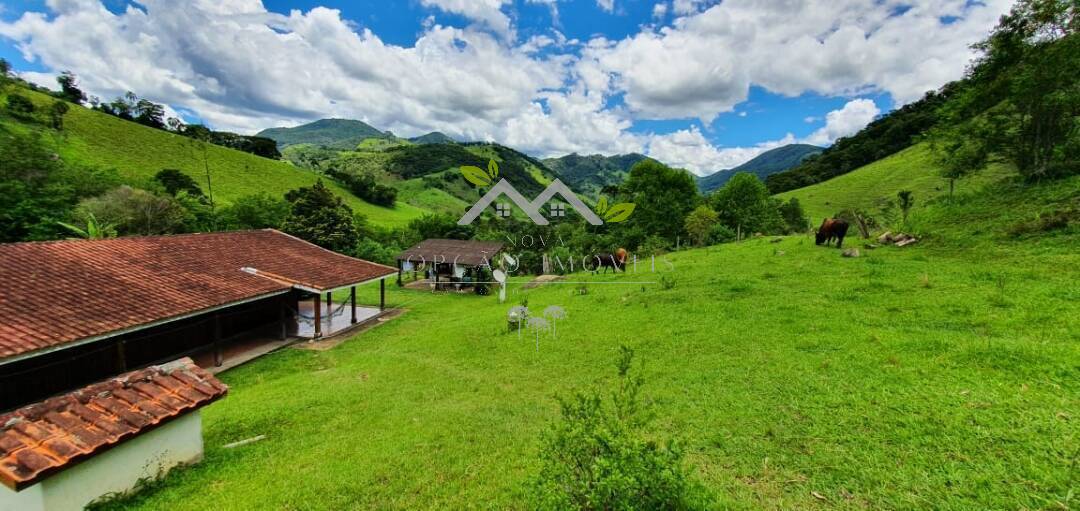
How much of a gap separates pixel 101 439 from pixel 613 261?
15.4 meters

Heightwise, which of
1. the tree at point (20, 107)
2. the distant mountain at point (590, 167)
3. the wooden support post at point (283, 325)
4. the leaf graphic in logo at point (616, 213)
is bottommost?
the wooden support post at point (283, 325)

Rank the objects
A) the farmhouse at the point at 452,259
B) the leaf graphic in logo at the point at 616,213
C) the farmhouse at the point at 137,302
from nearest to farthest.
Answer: the farmhouse at the point at 137,302 < the leaf graphic in logo at the point at 616,213 < the farmhouse at the point at 452,259

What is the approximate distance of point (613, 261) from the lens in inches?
676

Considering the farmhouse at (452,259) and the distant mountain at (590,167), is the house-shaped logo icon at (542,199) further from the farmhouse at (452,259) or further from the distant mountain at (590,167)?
the distant mountain at (590,167)

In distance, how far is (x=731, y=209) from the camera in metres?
31.4

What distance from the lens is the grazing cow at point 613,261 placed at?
1711 cm

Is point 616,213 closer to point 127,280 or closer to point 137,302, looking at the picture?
point 137,302

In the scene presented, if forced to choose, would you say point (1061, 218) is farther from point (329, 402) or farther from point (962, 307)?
point (329, 402)

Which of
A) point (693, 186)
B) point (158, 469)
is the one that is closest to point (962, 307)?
point (158, 469)

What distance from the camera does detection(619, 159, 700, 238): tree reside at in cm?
2708

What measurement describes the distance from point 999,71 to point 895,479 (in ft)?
47.3

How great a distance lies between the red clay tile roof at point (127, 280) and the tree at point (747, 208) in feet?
89.8

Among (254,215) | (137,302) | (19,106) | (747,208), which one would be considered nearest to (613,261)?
(137,302)

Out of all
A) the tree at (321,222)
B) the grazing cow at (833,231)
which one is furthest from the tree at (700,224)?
the tree at (321,222)
